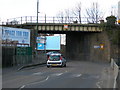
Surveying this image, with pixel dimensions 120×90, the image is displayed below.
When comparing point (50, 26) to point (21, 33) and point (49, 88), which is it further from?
point (49, 88)

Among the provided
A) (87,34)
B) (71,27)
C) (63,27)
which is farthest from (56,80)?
(87,34)

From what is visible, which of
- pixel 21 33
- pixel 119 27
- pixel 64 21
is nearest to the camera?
pixel 21 33

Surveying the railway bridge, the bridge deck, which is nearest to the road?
the railway bridge

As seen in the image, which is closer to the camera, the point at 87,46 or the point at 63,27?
the point at 63,27

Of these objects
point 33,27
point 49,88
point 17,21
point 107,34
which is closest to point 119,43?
point 107,34

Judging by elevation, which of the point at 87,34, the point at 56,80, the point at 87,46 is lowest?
the point at 56,80

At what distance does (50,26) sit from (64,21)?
4.26 m

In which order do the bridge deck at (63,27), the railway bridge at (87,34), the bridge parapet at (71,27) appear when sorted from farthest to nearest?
1. the bridge parapet at (71,27)
2. the bridge deck at (63,27)
3. the railway bridge at (87,34)

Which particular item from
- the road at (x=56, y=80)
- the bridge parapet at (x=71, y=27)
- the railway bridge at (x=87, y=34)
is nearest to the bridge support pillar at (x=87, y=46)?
the railway bridge at (x=87, y=34)

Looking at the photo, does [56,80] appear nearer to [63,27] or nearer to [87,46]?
[63,27]

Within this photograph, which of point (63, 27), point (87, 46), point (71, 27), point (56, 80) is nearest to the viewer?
point (56, 80)

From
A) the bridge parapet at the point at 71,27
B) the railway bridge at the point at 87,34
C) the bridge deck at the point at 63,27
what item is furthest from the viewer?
the bridge parapet at the point at 71,27

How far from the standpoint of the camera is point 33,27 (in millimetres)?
56312

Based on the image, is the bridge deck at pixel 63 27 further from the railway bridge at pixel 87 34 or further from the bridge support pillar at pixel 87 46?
the bridge support pillar at pixel 87 46
